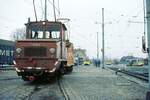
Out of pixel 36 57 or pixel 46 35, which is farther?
pixel 46 35

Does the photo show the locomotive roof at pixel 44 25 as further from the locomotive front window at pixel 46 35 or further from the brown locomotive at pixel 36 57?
the brown locomotive at pixel 36 57

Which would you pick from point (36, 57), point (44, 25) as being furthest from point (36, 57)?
point (44, 25)

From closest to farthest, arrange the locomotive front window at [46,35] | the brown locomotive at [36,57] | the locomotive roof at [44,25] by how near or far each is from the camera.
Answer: the brown locomotive at [36,57] → the locomotive front window at [46,35] → the locomotive roof at [44,25]

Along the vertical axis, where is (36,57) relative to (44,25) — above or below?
below

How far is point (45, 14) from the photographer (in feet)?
150

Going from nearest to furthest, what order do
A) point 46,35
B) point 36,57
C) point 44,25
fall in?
1. point 36,57
2. point 46,35
3. point 44,25

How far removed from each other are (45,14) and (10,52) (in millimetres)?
14802

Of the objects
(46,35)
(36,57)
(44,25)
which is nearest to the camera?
(36,57)

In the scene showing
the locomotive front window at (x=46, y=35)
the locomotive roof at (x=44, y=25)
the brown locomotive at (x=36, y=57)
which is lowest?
the brown locomotive at (x=36, y=57)

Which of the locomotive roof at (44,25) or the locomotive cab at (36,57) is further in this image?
the locomotive roof at (44,25)

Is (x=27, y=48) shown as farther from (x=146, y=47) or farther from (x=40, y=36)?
(x=146, y=47)

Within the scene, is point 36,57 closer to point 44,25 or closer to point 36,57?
point 36,57

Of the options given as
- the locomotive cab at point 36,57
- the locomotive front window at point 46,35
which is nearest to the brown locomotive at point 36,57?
the locomotive cab at point 36,57

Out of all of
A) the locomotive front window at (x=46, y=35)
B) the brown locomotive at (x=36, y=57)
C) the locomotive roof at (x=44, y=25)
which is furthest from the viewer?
the locomotive roof at (x=44, y=25)
